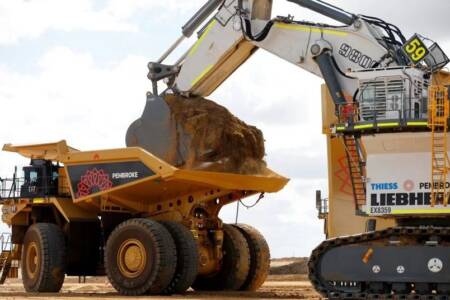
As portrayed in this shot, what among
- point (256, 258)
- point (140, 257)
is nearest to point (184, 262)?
point (140, 257)

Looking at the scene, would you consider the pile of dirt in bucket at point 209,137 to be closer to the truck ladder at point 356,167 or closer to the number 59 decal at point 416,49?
the truck ladder at point 356,167

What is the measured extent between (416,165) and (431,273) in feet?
6.44

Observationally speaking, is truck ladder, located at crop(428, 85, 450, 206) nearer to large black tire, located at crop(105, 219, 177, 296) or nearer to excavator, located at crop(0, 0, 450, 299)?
excavator, located at crop(0, 0, 450, 299)

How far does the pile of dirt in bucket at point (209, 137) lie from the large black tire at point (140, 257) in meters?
1.68

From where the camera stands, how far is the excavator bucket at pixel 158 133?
24344 millimetres

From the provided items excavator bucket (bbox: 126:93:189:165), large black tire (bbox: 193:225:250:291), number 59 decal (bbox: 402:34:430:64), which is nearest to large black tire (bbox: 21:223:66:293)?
excavator bucket (bbox: 126:93:189:165)

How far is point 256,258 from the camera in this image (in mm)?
26703

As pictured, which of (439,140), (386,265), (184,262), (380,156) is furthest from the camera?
(184,262)

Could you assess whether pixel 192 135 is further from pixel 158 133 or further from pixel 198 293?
pixel 198 293

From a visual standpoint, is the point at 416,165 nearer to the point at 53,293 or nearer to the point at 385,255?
the point at 385,255

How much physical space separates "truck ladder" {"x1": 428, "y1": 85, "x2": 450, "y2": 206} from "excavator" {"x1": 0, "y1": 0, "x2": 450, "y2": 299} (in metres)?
0.02

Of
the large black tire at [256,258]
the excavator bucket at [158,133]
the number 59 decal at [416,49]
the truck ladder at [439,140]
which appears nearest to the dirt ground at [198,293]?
the large black tire at [256,258]

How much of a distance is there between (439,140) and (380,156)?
108cm

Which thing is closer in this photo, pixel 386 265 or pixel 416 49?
pixel 386 265
